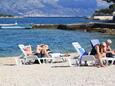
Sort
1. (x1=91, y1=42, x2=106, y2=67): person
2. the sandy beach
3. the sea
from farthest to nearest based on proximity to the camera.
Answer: the sea < (x1=91, y1=42, x2=106, y2=67): person < the sandy beach

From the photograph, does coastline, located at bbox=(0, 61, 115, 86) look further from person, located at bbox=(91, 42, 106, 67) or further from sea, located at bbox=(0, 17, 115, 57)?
sea, located at bbox=(0, 17, 115, 57)

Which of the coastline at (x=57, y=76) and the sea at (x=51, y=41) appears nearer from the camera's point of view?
the coastline at (x=57, y=76)

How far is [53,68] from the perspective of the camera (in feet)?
56.4

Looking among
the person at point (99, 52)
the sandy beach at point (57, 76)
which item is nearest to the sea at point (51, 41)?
the person at point (99, 52)

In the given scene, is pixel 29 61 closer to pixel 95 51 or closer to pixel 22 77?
pixel 95 51

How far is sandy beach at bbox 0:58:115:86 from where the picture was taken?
13055 millimetres

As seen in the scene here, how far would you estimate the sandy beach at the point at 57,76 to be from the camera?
13055 millimetres

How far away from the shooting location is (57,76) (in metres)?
14.6

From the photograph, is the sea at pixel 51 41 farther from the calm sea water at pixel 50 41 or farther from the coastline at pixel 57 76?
the coastline at pixel 57 76

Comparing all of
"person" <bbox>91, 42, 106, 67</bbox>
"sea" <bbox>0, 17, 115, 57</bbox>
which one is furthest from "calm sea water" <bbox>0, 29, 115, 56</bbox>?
"person" <bbox>91, 42, 106, 67</bbox>

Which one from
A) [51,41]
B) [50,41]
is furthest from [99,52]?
[51,41]

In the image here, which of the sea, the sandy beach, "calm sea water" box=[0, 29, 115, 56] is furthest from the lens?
"calm sea water" box=[0, 29, 115, 56]

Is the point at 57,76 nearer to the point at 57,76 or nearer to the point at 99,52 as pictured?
the point at 57,76

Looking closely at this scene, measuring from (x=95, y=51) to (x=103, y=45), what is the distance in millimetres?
381
